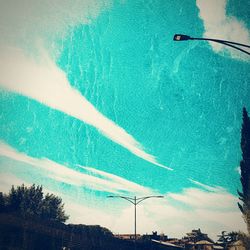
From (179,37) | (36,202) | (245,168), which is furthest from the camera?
(36,202)

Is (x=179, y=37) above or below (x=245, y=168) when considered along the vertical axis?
below

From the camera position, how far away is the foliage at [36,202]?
5931cm

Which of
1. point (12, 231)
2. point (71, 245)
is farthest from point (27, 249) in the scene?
point (71, 245)

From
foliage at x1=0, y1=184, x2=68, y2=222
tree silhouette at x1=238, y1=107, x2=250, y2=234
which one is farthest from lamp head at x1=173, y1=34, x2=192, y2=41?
foliage at x1=0, y1=184, x2=68, y2=222

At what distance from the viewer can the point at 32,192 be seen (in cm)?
6275

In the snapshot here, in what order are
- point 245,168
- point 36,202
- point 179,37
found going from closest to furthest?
point 179,37 < point 245,168 < point 36,202

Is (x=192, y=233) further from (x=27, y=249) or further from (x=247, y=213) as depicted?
(x=27, y=249)

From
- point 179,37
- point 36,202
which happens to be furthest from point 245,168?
point 36,202

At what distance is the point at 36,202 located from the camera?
206 ft

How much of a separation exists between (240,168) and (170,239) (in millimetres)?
53148

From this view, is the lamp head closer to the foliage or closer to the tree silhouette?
the tree silhouette

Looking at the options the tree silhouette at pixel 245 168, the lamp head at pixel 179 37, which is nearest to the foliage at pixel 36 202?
the tree silhouette at pixel 245 168

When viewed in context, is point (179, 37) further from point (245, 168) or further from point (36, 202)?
point (36, 202)

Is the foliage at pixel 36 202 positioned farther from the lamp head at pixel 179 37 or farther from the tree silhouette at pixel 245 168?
the lamp head at pixel 179 37
